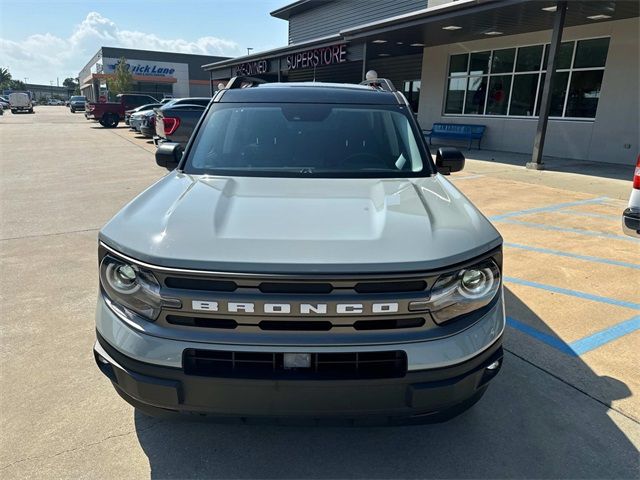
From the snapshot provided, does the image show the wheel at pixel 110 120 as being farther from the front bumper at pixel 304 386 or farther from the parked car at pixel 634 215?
the front bumper at pixel 304 386

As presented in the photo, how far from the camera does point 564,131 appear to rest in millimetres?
13656

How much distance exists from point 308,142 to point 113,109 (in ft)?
92.8

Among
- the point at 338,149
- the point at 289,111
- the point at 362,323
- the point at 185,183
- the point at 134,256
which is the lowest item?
the point at 362,323

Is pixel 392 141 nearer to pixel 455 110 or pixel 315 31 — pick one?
pixel 455 110

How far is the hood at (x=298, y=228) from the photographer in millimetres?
1804

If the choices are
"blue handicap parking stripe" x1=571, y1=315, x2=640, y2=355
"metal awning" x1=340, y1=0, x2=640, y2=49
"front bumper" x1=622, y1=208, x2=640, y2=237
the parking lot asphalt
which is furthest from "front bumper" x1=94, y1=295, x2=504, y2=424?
"metal awning" x1=340, y1=0, x2=640, y2=49

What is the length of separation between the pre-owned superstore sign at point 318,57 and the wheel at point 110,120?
460 inches

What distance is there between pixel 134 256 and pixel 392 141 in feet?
6.82

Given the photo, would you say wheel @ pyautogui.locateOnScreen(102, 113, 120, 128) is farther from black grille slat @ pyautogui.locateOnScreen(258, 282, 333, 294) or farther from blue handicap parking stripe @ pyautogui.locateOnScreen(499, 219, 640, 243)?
black grille slat @ pyautogui.locateOnScreen(258, 282, 333, 294)

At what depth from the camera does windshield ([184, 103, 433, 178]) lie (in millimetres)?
2988

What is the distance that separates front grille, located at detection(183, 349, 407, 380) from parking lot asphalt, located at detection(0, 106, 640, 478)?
521mm

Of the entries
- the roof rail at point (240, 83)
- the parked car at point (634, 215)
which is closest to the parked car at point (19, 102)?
the roof rail at point (240, 83)

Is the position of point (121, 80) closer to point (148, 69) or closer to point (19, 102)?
point (148, 69)

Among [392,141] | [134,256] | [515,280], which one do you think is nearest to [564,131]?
[515,280]
